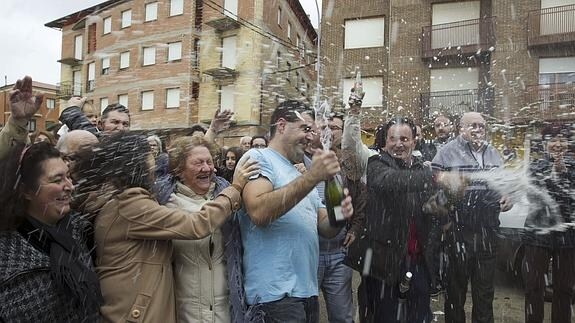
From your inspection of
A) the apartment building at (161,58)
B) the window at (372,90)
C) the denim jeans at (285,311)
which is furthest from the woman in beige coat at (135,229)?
the window at (372,90)

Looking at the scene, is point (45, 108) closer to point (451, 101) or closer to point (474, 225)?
point (474, 225)

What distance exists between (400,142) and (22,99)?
7.98 ft

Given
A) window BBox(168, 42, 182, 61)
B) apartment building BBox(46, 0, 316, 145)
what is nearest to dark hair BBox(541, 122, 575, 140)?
apartment building BBox(46, 0, 316, 145)

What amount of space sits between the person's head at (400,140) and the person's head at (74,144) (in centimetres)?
202

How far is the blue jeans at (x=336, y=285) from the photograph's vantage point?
427 cm

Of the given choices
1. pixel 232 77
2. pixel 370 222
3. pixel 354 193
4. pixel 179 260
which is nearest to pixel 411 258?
pixel 370 222

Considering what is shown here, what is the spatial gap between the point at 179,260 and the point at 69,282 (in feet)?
2.09

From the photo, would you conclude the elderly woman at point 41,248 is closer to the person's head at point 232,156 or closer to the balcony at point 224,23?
the person's head at point 232,156

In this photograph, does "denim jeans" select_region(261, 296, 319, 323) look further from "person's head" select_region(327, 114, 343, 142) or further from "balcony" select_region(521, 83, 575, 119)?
"balcony" select_region(521, 83, 575, 119)

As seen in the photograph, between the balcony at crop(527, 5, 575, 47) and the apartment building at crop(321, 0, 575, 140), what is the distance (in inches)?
1.2

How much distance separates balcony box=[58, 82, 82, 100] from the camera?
555cm

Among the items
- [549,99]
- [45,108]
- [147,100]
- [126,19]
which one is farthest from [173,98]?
[549,99]

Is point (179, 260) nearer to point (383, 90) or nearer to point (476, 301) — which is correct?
point (476, 301)

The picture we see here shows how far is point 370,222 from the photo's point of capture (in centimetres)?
376
